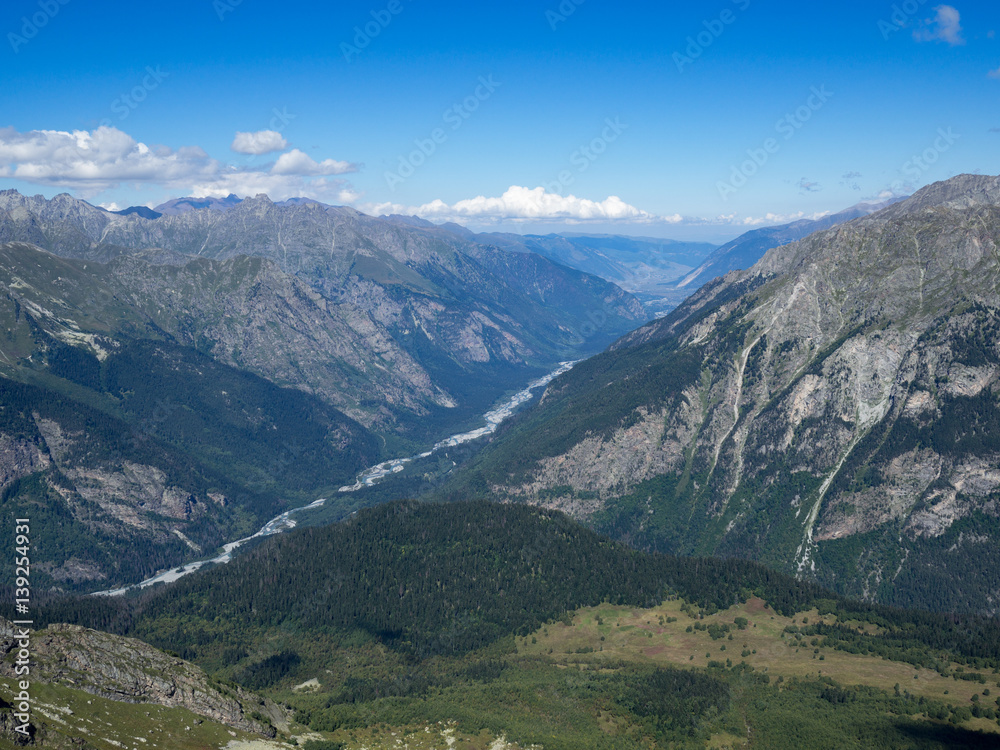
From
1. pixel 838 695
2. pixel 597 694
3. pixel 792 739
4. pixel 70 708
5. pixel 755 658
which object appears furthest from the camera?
pixel 755 658

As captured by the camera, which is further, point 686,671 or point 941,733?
point 686,671

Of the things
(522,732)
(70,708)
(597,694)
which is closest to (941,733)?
(597,694)

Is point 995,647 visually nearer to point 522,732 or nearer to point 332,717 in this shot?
point 522,732

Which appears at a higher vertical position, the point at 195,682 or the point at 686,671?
the point at 195,682

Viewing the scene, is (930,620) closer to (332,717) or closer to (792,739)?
(792,739)

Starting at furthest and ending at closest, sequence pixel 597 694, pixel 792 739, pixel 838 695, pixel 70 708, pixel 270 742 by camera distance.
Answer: pixel 597 694
pixel 838 695
pixel 792 739
pixel 270 742
pixel 70 708

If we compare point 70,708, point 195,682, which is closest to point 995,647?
point 195,682

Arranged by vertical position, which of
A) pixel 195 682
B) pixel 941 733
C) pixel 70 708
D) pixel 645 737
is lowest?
Answer: pixel 645 737
